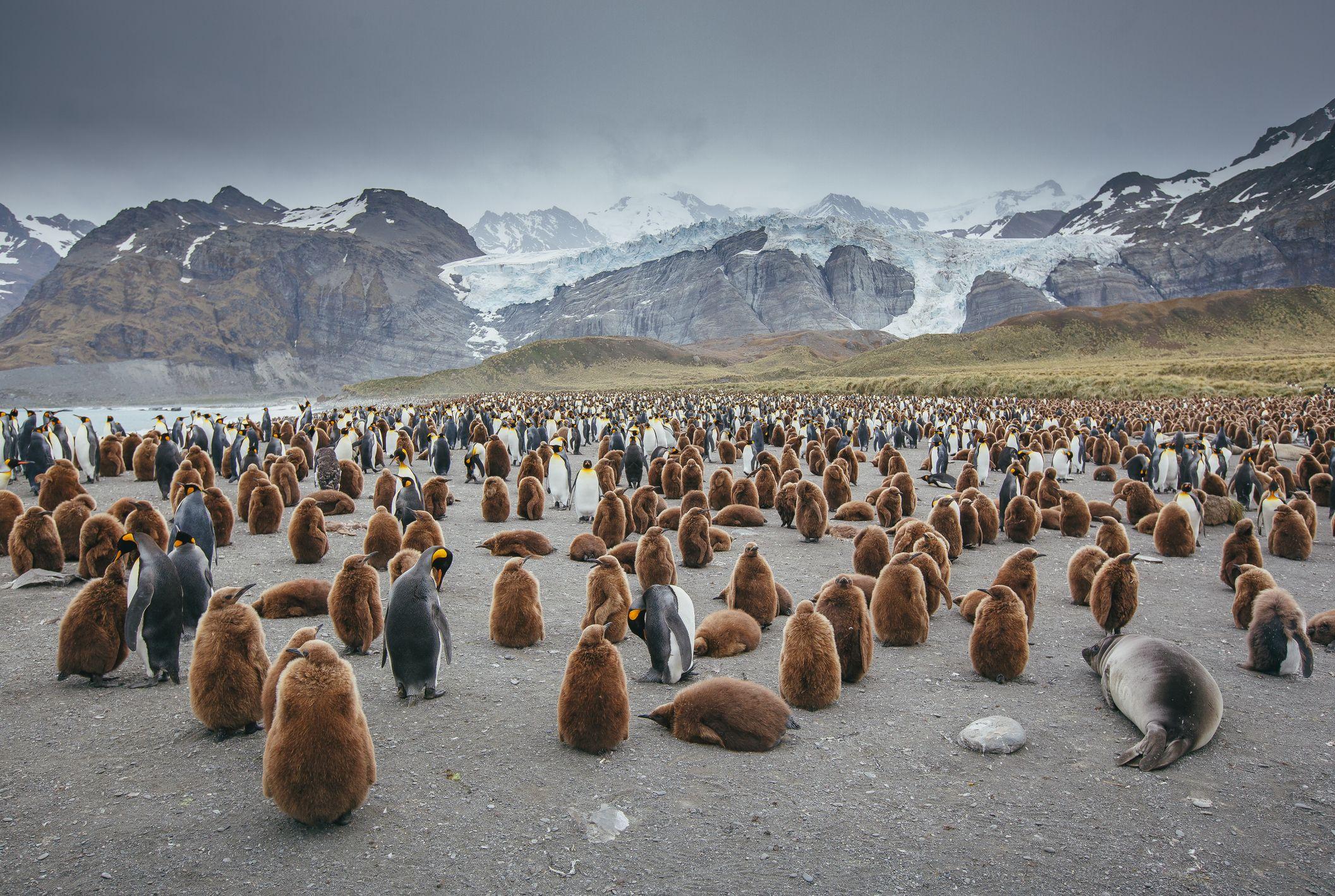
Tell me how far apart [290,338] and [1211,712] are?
593 ft

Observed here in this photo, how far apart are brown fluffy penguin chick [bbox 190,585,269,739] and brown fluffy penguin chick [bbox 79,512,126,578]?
334 cm

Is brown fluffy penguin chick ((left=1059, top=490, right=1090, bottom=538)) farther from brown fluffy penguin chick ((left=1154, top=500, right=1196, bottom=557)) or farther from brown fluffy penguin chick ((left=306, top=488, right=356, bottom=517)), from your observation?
brown fluffy penguin chick ((left=306, top=488, right=356, bottom=517))

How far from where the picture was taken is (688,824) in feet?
12.1

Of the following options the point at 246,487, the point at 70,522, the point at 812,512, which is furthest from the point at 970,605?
the point at 246,487

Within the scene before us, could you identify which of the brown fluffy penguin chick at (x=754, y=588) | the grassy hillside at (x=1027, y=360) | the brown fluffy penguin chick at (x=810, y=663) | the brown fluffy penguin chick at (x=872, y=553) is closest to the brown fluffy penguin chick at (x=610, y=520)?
the brown fluffy penguin chick at (x=872, y=553)

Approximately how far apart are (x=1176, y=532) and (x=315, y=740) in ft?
35.4

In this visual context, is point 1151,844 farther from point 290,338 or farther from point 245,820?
point 290,338

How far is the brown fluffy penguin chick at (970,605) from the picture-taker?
7.06 meters

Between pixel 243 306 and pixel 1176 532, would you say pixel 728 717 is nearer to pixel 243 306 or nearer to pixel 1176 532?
pixel 1176 532

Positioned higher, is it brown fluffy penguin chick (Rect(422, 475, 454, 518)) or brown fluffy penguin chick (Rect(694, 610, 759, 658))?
brown fluffy penguin chick (Rect(422, 475, 454, 518))

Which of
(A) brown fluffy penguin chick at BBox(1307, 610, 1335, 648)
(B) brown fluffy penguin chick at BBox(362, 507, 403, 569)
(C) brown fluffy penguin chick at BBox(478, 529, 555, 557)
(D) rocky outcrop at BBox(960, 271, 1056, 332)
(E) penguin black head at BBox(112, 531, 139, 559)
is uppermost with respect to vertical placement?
(D) rocky outcrop at BBox(960, 271, 1056, 332)

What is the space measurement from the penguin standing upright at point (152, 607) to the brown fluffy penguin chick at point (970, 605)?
6612mm

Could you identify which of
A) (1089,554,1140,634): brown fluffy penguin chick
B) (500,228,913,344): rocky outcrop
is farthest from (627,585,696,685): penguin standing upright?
(500,228,913,344): rocky outcrop

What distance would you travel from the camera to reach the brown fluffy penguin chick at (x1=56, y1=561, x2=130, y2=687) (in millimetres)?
5082
